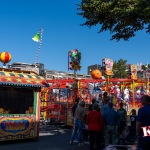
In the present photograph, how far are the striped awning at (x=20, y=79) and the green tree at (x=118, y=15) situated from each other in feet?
10.3

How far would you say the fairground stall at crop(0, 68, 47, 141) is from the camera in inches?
492

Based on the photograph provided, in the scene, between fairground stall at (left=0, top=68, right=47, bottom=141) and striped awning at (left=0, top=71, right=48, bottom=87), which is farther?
fairground stall at (left=0, top=68, right=47, bottom=141)

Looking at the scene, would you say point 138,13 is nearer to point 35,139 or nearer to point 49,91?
point 35,139

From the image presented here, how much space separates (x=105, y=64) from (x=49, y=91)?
13.4ft

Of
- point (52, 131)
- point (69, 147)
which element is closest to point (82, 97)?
point (52, 131)

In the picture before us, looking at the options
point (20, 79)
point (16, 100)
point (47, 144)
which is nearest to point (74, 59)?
point (20, 79)

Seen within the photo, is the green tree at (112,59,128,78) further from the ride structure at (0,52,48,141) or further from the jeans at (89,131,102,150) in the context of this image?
the jeans at (89,131,102,150)

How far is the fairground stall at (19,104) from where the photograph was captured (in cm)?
1248

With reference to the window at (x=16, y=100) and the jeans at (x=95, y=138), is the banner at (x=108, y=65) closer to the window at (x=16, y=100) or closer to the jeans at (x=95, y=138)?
the window at (x=16, y=100)

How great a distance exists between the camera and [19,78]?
42.6 ft

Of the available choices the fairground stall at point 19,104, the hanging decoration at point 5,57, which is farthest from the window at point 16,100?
the hanging decoration at point 5,57

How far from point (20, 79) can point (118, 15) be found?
4540 mm

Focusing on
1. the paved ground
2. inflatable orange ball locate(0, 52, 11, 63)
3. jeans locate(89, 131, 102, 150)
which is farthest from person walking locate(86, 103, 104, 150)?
inflatable orange ball locate(0, 52, 11, 63)

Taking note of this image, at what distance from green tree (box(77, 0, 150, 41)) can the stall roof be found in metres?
3.14
